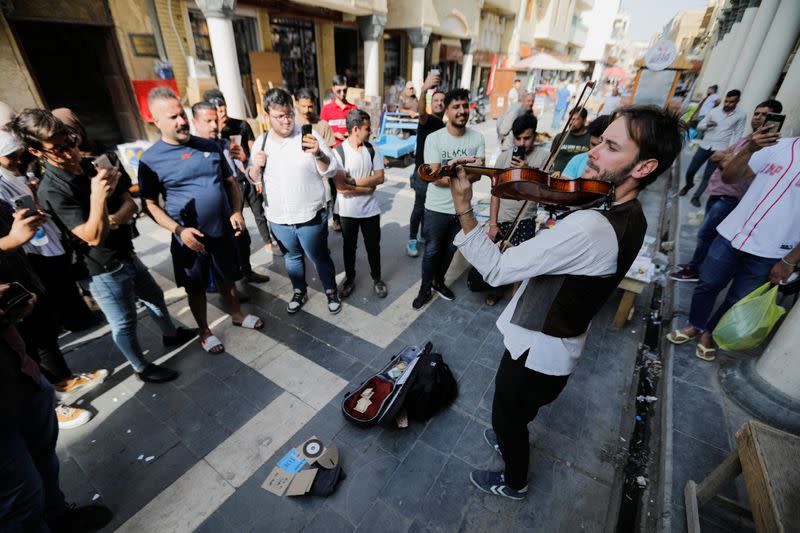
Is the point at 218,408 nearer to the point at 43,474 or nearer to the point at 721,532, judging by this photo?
the point at 43,474

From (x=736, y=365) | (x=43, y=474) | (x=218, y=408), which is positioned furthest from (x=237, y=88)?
(x=736, y=365)

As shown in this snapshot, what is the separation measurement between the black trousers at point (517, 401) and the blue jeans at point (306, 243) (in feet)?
7.37

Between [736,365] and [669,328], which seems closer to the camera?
[736,365]

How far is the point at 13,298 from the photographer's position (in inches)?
58.7

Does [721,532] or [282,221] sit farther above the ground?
[282,221]

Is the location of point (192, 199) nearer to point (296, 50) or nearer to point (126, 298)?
point (126, 298)

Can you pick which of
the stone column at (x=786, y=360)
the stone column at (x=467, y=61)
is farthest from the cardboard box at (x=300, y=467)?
the stone column at (x=467, y=61)

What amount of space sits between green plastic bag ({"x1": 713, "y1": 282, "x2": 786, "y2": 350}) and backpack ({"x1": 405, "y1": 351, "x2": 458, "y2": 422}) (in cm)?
234

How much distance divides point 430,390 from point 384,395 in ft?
1.19

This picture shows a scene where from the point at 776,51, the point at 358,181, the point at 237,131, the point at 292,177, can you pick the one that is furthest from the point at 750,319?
the point at 776,51

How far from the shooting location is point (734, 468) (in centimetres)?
185

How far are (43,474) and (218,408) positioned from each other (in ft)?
3.44

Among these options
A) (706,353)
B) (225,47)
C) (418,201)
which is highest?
(225,47)

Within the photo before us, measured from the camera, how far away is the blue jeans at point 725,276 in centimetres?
282
